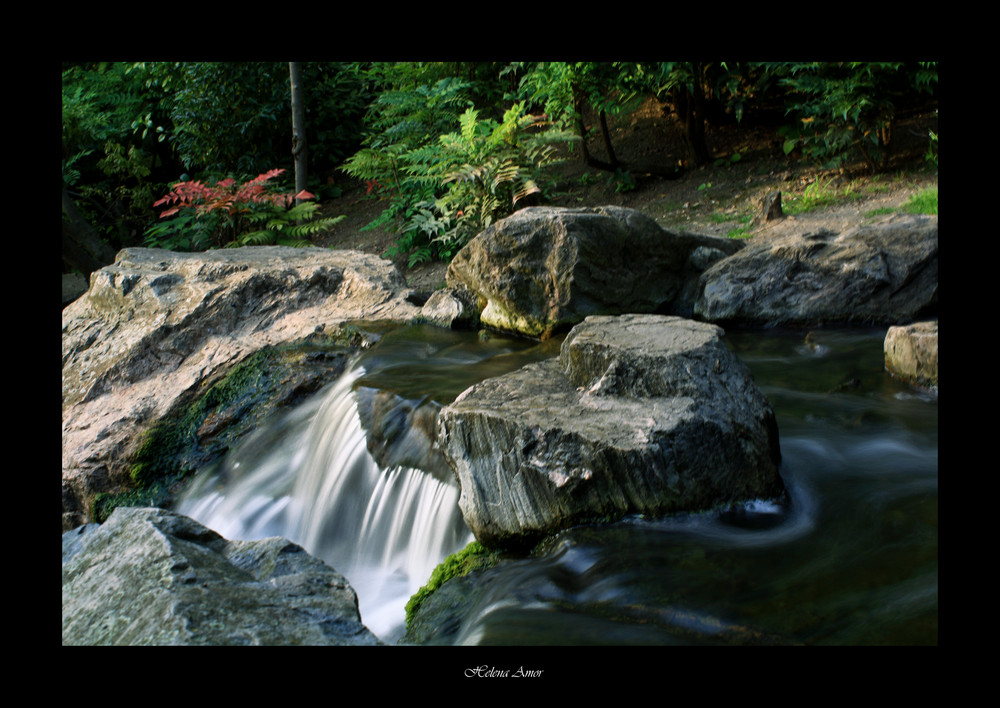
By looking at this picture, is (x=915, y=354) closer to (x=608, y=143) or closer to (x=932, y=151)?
(x=932, y=151)

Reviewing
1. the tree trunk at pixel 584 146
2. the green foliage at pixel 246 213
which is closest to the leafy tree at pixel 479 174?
the tree trunk at pixel 584 146

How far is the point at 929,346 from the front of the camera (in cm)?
411

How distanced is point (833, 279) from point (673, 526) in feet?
12.0

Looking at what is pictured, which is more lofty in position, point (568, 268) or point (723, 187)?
point (723, 187)

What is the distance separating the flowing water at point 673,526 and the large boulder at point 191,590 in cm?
53

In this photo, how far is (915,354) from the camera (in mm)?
4191

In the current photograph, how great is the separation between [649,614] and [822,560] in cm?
77

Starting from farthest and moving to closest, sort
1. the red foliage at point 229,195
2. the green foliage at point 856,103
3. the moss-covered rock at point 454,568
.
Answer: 1. the red foliage at point 229,195
2. the green foliage at point 856,103
3. the moss-covered rock at point 454,568

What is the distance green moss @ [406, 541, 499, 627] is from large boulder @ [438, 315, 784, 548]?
0.21 feet

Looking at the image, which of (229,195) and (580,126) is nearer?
(229,195)

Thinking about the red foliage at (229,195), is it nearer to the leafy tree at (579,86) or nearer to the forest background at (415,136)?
the forest background at (415,136)

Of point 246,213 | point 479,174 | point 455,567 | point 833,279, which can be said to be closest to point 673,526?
point 455,567

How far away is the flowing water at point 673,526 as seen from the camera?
2252 millimetres

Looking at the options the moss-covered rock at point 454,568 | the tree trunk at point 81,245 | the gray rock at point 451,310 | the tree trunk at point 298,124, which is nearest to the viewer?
the moss-covered rock at point 454,568
